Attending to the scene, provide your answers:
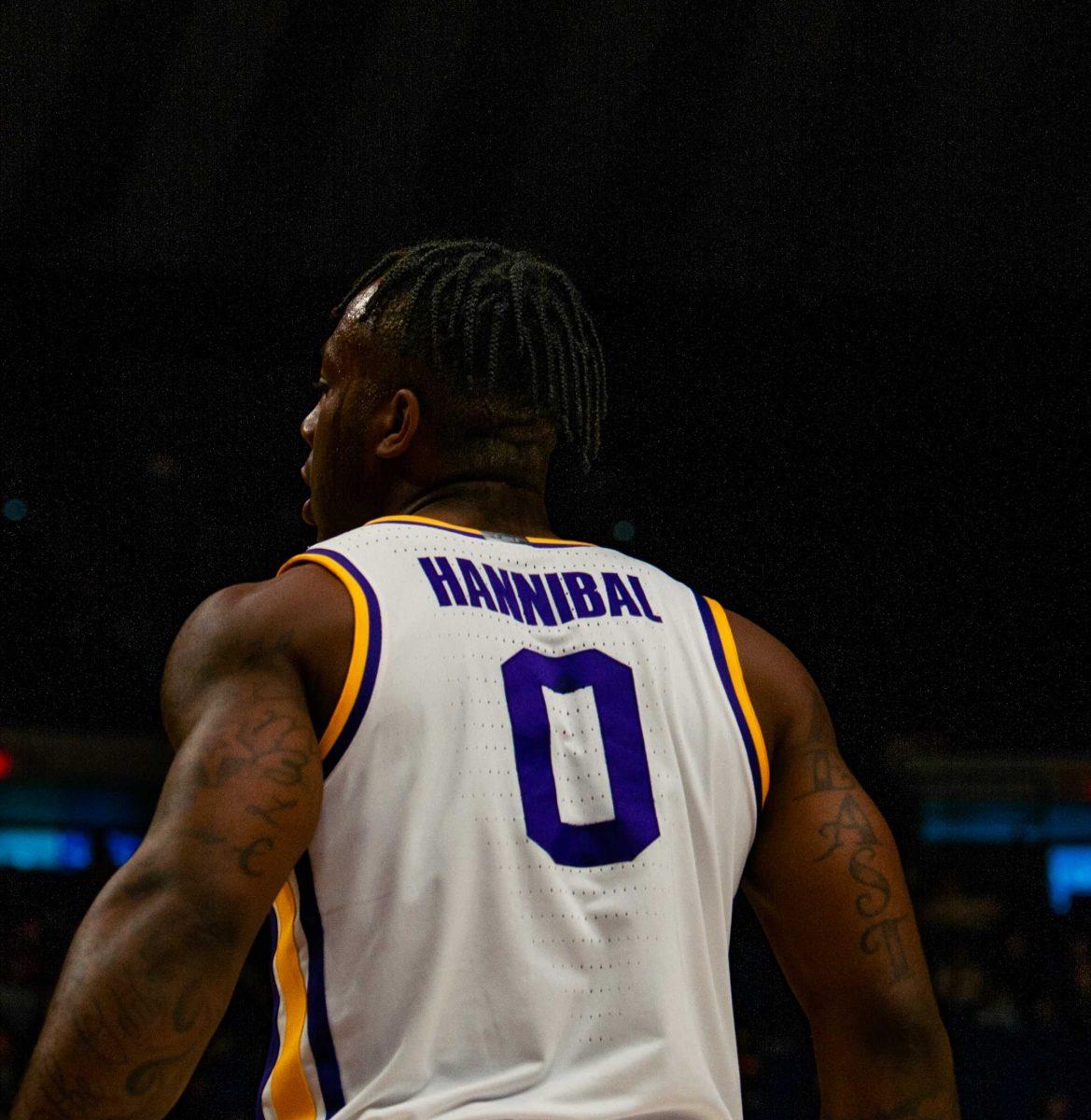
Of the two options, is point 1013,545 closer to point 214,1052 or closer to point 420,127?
point 420,127

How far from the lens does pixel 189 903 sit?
1391 mm

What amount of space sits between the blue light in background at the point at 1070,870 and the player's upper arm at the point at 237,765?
12.1 m

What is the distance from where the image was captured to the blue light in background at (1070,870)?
1273 centimetres

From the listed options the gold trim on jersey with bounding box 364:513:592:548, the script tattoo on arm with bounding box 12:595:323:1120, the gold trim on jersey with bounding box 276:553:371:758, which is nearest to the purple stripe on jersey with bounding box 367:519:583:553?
the gold trim on jersey with bounding box 364:513:592:548

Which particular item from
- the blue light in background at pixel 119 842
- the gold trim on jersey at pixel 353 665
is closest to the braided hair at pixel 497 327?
the gold trim on jersey at pixel 353 665

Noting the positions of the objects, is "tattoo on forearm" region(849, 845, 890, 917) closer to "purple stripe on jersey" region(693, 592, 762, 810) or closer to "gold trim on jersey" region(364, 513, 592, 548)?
"purple stripe on jersey" region(693, 592, 762, 810)

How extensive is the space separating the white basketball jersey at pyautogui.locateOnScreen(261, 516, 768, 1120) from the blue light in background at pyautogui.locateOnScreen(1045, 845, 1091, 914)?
11.8m

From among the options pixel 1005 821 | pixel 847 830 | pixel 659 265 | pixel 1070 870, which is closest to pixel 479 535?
pixel 847 830

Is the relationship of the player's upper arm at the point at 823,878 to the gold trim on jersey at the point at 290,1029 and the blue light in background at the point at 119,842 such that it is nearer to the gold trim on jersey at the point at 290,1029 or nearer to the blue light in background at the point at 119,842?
the gold trim on jersey at the point at 290,1029

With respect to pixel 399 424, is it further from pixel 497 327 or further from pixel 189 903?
pixel 189 903

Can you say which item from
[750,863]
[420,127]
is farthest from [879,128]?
[750,863]

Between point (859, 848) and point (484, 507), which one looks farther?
point (484, 507)

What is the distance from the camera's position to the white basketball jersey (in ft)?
4.87

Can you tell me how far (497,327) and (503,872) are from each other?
28.6 inches
